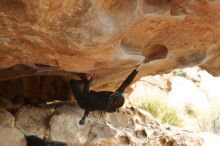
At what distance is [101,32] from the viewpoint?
3215 millimetres

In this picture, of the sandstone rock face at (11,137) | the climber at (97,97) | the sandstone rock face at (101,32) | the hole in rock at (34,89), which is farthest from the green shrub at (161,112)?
the sandstone rock face at (11,137)

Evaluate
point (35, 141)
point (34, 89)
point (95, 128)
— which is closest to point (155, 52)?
point (95, 128)

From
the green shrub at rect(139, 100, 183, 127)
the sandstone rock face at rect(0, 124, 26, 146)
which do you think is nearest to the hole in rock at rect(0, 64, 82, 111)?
the sandstone rock face at rect(0, 124, 26, 146)

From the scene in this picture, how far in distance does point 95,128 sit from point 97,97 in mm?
468

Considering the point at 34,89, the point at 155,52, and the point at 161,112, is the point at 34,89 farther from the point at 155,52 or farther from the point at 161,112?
the point at 161,112

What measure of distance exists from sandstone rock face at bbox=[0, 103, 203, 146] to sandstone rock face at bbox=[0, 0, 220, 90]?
19.7 inches

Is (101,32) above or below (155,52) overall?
above

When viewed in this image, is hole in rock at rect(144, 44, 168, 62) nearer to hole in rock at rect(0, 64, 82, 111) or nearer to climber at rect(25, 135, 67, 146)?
hole in rock at rect(0, 64, 82, 111)

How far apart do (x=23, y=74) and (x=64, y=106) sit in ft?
2.08

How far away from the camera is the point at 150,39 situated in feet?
13.9

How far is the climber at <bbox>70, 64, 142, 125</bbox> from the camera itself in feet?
14.7

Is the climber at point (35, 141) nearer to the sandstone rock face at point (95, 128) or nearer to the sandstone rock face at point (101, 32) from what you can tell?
the sandstone rock face at point (95, 128)

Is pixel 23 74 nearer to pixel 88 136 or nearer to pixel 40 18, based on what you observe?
pixel 88 136

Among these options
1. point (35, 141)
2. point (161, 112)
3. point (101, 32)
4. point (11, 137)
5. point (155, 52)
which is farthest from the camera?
point (161, 112)
